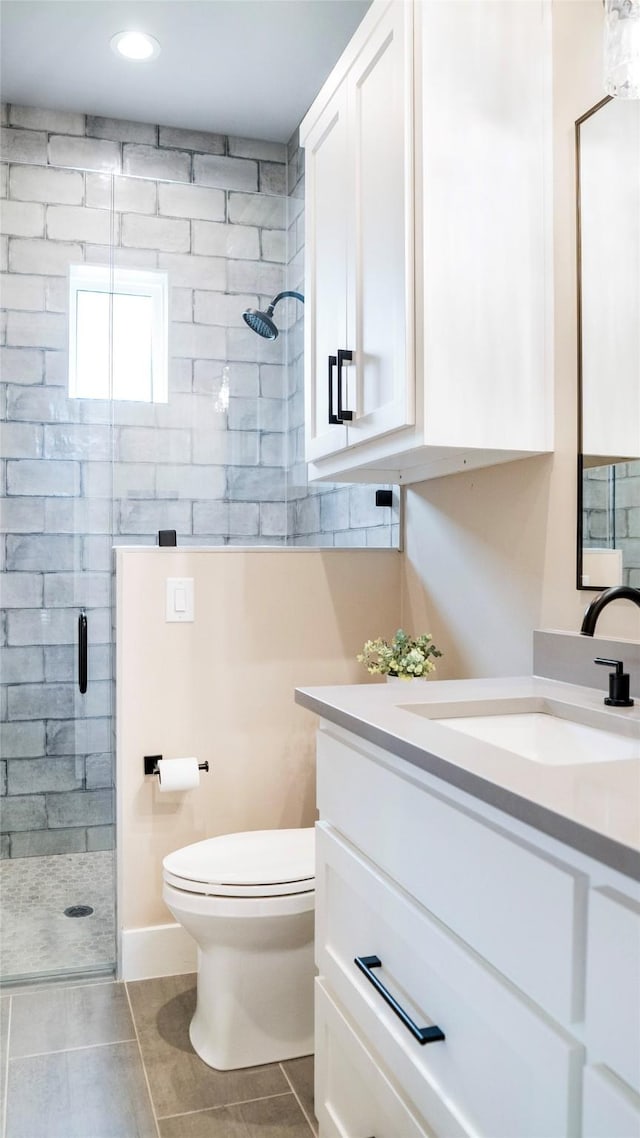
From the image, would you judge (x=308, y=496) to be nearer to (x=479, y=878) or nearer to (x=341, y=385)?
(x=341, y=385)

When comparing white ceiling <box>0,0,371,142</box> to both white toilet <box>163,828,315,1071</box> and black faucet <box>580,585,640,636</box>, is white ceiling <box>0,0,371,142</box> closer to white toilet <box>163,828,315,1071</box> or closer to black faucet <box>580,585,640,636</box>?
black faucet <box>580,585,640,636</box>

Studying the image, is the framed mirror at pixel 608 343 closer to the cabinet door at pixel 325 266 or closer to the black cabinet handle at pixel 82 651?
the cabinet door at pixel 325 266

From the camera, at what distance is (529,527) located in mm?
1856

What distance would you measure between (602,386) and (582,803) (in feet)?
3.34

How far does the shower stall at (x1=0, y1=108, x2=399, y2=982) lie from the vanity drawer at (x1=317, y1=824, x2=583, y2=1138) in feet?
4.13

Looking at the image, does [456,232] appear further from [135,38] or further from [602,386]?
[135,38]

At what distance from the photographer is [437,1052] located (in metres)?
A: 1.05

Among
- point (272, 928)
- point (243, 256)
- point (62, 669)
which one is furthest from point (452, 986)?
point (243, 256)

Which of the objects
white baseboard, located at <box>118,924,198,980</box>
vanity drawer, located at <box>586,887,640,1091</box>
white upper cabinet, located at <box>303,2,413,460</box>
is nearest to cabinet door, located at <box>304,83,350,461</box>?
white upper cabinet, located at <box>303,2,413,460</box>

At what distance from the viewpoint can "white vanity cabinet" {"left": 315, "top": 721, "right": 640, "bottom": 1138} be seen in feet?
2.46

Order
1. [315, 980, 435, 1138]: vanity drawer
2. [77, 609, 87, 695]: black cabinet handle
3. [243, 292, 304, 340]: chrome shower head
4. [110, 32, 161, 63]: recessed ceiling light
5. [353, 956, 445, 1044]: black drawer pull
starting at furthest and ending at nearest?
[110, 32, 161, 63]: recessed ceiling light, [243, 292, 304, 340]: chrome shower head, [77, 609, 87, 695]: black cabinet handle, [315, 980, 435, 1138]: vanity drawer, [353, 956, 445, 1044]: black drawer pull

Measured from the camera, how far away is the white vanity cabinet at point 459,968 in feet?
2.46

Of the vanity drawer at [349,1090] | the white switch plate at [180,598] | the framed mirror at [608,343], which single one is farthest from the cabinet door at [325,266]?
the vanity drawer at [349,1090]

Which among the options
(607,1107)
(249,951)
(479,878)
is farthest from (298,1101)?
(607,1107)
